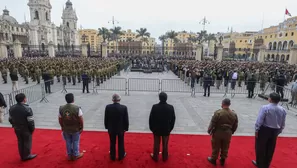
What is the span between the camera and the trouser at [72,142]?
4.17 m

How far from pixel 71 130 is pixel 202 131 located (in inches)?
172

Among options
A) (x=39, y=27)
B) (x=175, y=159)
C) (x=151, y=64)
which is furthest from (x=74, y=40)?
(x=175, y=159)

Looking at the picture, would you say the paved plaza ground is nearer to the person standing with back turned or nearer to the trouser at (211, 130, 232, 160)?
the trouser at (211, 130, 232, 160)

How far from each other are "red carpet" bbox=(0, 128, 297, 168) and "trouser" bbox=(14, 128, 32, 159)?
0.67ft

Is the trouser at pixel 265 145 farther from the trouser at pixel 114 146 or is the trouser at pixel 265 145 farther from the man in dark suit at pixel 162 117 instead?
the trouser at pixel 114 146

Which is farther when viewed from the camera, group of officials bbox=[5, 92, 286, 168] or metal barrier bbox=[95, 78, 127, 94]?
metal barrier bbox=[95, 78, 127, 94]

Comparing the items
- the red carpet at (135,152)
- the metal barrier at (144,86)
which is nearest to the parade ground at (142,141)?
the red carpet at (135,152)

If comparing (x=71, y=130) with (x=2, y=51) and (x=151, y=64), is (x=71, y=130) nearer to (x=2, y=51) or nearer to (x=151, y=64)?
(x=151, y=64)

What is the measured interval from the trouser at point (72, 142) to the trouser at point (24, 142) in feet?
2.73

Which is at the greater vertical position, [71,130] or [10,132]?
[71,130]

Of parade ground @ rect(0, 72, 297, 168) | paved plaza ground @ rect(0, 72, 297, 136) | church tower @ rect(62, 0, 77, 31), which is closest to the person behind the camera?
parade ground @ rect(0, 72, 297, 168)

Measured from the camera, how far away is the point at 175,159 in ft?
15.0

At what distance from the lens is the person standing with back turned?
3.82 metres

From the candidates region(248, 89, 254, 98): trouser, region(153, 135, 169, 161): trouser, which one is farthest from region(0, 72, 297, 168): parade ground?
region(248, 89, 254, 98): trouser
